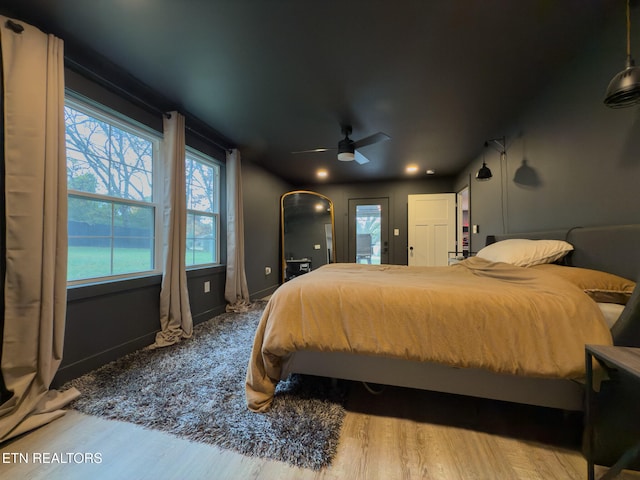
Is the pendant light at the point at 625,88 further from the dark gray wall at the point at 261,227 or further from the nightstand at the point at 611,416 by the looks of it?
the dark gray wall at the point at 261,227

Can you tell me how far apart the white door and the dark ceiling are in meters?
2.28

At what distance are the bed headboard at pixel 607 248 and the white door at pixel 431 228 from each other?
3192 millimetres

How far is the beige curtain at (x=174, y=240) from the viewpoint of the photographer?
2.36 metres

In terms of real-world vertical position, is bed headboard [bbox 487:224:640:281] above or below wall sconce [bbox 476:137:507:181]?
below

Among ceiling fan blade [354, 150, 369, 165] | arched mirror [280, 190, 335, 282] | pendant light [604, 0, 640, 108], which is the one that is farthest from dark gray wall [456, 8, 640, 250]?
arched mirror [280, 190, 335, 282]

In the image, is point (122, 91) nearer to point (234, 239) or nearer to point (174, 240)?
point (174, 240)

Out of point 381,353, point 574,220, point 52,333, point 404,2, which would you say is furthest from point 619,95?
point 52,333

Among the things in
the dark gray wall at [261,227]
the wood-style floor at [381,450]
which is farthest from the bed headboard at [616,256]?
the dark gray wall at [261,227]

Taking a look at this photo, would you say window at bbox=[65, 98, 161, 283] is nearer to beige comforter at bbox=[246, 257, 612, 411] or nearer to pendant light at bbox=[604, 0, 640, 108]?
beige comforter at bbox=[246, 257, 612, 411]

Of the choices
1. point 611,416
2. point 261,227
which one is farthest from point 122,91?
point 611,416

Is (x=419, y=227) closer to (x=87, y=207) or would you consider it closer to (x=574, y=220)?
(x=574, y=220)

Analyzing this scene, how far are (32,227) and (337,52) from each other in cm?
217

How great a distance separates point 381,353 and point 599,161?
5.78 ft

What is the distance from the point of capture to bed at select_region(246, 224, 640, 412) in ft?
3.55
